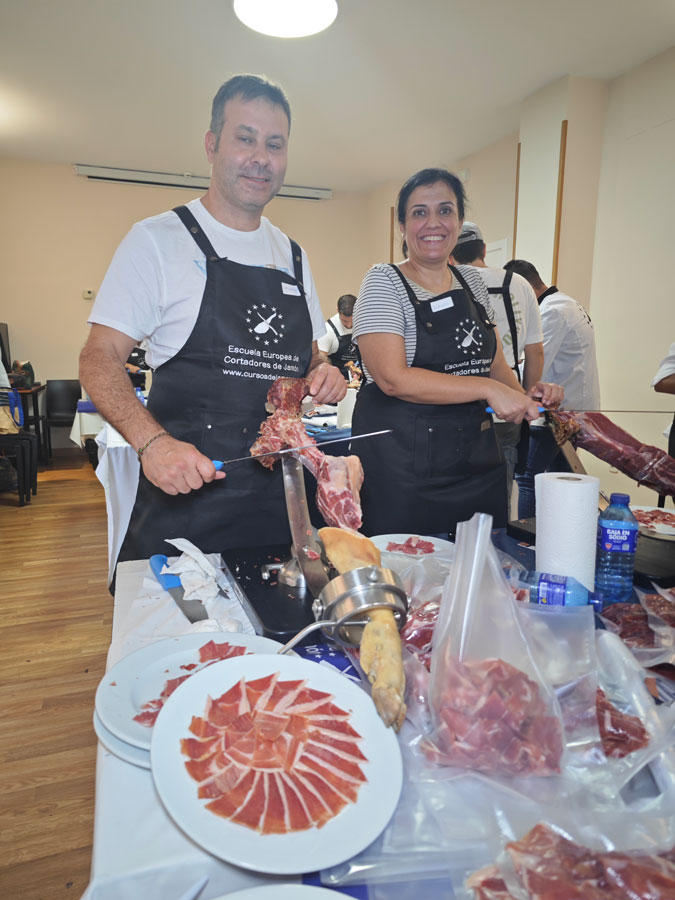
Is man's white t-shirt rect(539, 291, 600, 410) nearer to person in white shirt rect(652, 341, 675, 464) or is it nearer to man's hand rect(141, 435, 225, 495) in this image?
person in white shirt rect(652, 341, 675, 464)

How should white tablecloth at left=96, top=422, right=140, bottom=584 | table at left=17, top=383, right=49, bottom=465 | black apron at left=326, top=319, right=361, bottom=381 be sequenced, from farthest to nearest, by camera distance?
table at left=17, top=383, right=49, bottom=465 < black apron at left=326, top=319, right=361, bottom=381 < white tablecloth at left=96, top=422, right=140, bottom=584

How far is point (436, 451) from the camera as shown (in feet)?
6.86

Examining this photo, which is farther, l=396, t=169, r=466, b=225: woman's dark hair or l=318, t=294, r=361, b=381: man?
l=318, t=294, r=361, b=381: man

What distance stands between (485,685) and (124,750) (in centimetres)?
51

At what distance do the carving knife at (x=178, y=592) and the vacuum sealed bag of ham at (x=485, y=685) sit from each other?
1.83 feet

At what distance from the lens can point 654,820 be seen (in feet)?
2.24

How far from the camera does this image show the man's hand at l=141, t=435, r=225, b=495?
1.35 metres

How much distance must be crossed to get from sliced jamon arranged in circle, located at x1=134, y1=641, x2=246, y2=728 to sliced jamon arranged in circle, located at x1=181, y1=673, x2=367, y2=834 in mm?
103

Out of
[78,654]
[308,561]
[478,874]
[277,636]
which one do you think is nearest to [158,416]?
[308,561]

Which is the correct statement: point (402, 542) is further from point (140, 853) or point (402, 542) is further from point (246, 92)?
point (246, 92)

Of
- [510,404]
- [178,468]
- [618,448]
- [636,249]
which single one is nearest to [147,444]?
[178,468]

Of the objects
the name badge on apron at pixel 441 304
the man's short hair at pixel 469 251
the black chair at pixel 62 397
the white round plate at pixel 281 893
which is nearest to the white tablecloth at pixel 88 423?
the black chair at pixel 62 397

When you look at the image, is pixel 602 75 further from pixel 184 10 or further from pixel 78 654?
pixel 78 654

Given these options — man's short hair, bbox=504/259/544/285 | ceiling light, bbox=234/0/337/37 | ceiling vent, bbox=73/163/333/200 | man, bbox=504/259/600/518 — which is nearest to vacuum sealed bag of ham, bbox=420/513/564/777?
man, bbox=504/259/600/518
